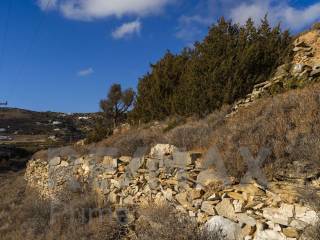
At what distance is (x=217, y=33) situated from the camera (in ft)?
43.3

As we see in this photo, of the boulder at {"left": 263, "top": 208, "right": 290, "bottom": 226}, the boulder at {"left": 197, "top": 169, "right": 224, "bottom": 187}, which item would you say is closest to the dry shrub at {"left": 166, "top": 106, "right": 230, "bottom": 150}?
the boulder at {"left": 197, "top": 169, "right": 224, "bottom": 187}

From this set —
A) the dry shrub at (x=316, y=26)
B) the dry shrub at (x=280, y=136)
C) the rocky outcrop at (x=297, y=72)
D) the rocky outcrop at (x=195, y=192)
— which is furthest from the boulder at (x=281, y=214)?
the dry shrub at (x=316, y=26)

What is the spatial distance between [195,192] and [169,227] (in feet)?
2.74

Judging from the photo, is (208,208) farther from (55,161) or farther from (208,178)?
(55,161)

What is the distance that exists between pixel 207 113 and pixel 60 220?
5396 mm

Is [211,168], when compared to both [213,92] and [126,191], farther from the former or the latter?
[213,92]

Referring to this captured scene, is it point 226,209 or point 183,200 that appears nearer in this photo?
point 226,209

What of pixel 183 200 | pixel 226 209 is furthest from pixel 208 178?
pixel 226 209

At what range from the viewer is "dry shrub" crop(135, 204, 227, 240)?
5301mm

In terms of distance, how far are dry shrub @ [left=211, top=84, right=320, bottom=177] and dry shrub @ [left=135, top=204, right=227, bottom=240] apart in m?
1.02

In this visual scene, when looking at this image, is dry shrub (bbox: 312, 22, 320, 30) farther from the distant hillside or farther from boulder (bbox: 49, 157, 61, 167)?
the distant hillside

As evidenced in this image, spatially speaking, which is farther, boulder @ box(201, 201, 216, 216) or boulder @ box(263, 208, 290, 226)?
boulder @ box(201, 201, 216, 216)

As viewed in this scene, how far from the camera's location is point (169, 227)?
557 centimetres

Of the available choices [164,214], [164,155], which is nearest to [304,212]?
[164,214]
